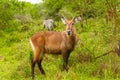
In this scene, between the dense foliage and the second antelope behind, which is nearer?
the dense foliage

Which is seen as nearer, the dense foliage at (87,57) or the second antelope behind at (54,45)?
the dense foliage at (87,57)

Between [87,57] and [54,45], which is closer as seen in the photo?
[54,45]

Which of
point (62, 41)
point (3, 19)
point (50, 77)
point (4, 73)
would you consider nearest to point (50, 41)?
point (62, 41)

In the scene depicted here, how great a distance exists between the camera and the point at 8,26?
1477cm

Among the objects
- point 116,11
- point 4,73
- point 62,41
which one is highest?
point 116,11

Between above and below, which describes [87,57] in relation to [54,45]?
below

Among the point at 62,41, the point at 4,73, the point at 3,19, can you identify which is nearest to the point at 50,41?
the point at 62,41

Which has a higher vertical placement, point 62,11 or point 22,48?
point 62,11

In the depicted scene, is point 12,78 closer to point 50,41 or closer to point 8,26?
point 50,41

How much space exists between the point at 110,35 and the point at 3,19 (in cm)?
731

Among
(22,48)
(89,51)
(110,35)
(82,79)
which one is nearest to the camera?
(82,79)

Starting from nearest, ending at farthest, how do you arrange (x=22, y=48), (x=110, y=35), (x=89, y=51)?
(x=110, y=35) < (x=89, y=51) < (x=22, y=48)

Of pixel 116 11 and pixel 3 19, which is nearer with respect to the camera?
pixel 116 11

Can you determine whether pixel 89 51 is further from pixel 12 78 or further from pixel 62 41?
pixel 12 78
